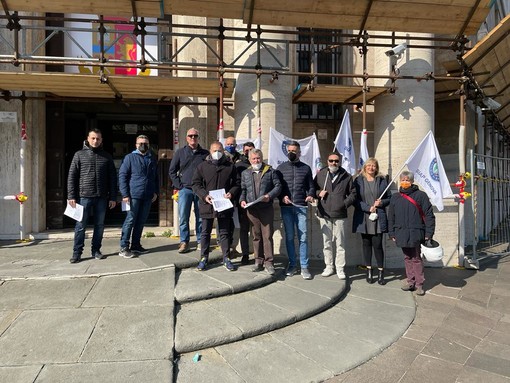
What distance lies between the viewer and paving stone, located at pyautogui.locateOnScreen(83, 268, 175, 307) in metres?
4.15

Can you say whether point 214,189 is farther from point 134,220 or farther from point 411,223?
point 411,223

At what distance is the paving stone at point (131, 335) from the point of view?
10.9 ft

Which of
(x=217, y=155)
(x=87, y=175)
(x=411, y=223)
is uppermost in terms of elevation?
(x=217, y=155)

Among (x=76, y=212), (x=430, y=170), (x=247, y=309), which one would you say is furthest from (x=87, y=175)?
(x=430, y=170)

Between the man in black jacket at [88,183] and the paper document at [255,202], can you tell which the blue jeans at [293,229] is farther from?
the man in black jacket at [88,183]

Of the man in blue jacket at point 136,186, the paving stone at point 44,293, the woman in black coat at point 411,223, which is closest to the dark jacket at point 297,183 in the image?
the woman in black coat at point 411,223

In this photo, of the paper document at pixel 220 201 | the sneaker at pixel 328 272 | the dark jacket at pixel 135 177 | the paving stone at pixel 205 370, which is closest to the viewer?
the paving stone at pixel 205 370

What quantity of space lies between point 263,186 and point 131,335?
2.57 meters

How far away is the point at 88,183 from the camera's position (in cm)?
535

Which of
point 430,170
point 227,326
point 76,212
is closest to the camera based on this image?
point 227,326

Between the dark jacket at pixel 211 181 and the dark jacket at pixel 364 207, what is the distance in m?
1.96

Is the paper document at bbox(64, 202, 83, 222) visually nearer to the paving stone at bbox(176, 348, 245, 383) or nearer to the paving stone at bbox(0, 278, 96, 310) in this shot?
the paving stone at bbox(0, 278, 96, 310)

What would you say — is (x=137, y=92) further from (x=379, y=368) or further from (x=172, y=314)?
(x=379, y=368)

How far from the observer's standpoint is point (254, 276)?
5051 millimetres
